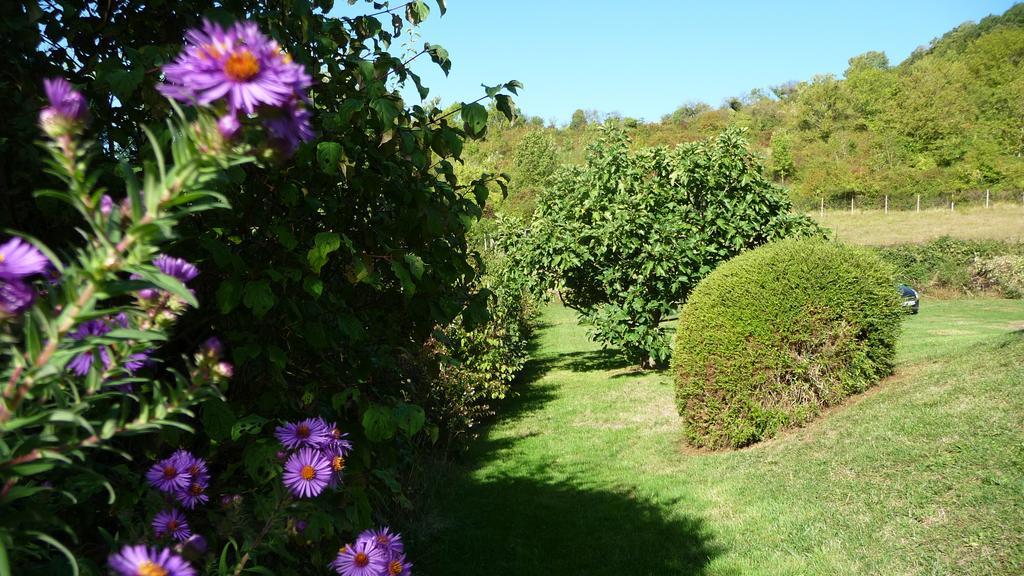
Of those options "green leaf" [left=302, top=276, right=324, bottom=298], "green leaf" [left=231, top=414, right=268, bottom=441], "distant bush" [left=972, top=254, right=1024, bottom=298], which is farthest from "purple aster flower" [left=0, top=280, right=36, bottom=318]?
"distant bush" [left=972, top=254, right=1024, bottom=298]

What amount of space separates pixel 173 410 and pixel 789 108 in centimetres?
Result: 8239

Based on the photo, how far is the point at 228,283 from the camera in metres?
2.04

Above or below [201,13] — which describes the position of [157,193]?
below

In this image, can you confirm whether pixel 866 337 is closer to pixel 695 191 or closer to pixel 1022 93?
pixel 695 191

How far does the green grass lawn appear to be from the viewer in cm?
421

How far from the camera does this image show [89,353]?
2.94 feet

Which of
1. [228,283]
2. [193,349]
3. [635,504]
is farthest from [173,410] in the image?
[635,504]

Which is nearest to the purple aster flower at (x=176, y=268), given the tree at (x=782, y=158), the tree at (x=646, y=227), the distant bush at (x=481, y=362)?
the distant bush at (x=481, y=362)

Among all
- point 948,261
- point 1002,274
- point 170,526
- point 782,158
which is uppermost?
point 782,158

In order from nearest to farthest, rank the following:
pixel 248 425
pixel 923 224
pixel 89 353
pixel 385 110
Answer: pixel 89 353
pixel 248 425
pixel 385 110
pixel 923 224

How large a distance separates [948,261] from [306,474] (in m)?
Result: 31.5

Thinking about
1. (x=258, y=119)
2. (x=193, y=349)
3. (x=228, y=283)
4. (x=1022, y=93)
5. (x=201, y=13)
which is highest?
(x=1022, y=93)

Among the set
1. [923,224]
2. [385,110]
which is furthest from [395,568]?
[923,224]

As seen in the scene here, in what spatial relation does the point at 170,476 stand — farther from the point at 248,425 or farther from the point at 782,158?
the point at 782,158
